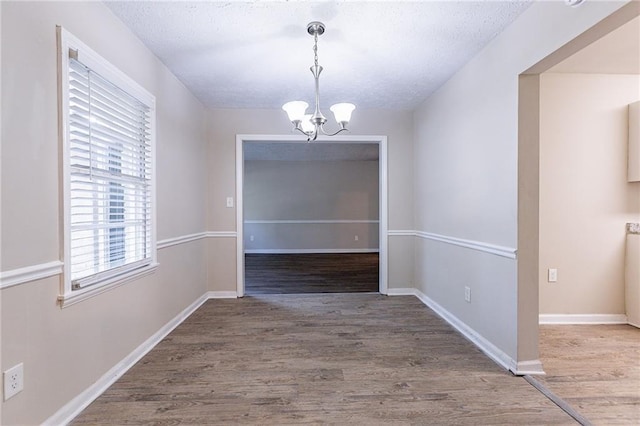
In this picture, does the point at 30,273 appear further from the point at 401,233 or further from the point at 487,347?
the point at 401,233

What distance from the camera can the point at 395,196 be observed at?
3.96 meters

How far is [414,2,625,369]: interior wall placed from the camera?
1888mm

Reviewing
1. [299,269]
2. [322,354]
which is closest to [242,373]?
[322,354]

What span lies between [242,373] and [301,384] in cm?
41

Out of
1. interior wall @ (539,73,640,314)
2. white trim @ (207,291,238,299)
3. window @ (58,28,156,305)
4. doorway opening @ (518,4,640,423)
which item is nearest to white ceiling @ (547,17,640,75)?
doorway opening @ (518,4,640,423)

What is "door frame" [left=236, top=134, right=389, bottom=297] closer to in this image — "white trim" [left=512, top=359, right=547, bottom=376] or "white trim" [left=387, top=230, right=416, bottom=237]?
"white trim" [left=387, top=230, right=416, bottom=237]

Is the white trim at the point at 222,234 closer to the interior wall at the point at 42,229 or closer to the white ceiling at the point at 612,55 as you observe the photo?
the interior wall at the point at 42,229

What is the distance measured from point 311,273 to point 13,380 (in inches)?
171

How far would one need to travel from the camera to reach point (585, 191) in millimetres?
2850

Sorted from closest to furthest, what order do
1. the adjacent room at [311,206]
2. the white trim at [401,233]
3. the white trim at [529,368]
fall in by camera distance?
1. the white trim at [529,368]
2. the white trim at [401,233]
3. the adjacent room at [311,206]

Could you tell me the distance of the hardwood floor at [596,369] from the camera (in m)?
1.68

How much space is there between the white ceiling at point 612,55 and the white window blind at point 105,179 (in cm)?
310

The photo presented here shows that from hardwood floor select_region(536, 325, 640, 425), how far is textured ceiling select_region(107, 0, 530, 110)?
7.55ft

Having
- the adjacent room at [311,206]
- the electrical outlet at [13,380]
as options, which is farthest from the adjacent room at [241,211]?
the adjacent room at [311,206]
